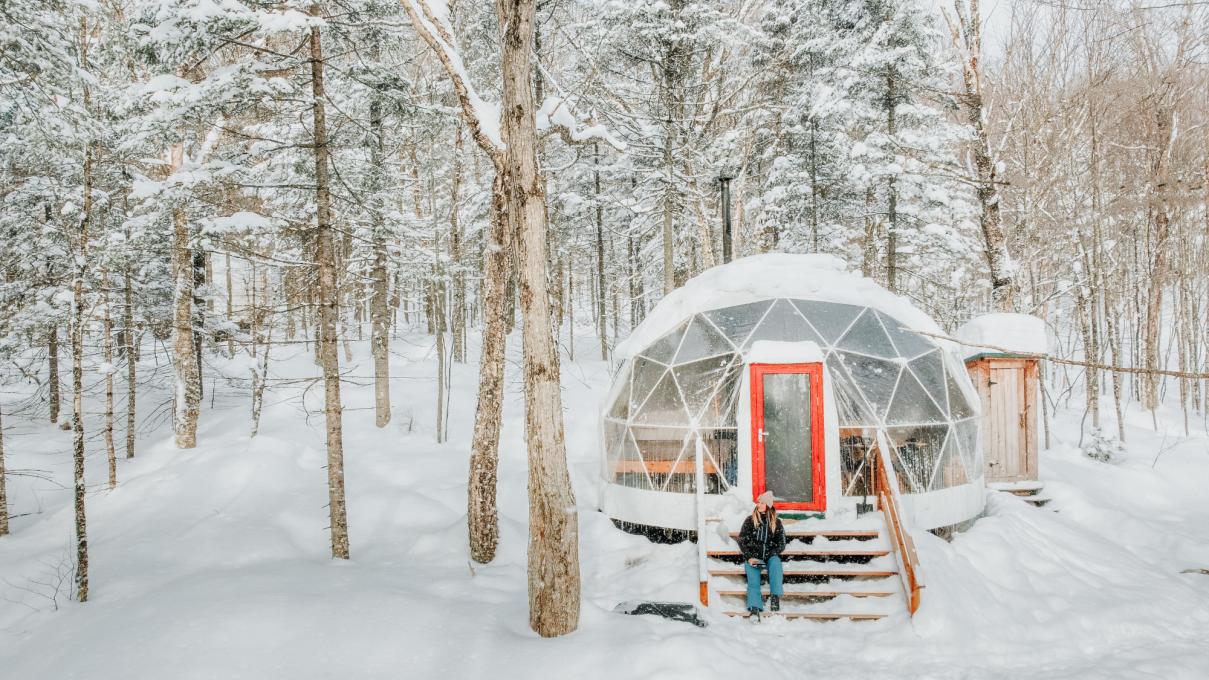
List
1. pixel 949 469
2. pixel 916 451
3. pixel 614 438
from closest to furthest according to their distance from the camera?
1. pixel 916 451
2. pixel 949 469
3. pixel 614 438

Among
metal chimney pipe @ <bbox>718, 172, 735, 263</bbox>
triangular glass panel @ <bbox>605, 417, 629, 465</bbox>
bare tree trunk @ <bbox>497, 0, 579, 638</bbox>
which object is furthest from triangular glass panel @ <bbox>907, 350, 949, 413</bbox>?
bare tree trunk @ <bbox>497, 0, 579, 638</bbox>

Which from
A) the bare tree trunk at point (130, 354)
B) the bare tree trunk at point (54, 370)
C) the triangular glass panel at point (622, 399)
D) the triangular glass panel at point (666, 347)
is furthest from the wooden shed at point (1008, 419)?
the bare tree trunk at point (54, 370)

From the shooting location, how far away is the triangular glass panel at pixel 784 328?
26.2ft

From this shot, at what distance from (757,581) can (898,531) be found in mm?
1764

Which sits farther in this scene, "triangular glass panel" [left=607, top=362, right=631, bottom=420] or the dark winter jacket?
"triangular glass panel" [left=607, top=362, right=631, bottom=420]

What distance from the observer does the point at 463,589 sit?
6270mm

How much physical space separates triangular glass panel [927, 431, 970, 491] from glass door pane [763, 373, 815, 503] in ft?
5.40

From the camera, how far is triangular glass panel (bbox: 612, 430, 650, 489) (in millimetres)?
7883

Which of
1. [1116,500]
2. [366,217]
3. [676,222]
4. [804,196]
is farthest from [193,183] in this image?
[1116,500]

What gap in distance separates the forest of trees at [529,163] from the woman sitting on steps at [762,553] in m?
2.09

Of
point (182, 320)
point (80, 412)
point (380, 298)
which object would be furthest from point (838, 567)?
point (182, 320)

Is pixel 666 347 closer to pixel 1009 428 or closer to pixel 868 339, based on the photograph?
pixel 868 339

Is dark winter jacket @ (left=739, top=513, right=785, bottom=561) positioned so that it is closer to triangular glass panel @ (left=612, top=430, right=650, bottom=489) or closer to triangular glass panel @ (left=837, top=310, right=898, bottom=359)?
triangular glass panel @ (left=612, top=430, right=650, bottom=489)

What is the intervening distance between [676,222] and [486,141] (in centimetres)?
1351
